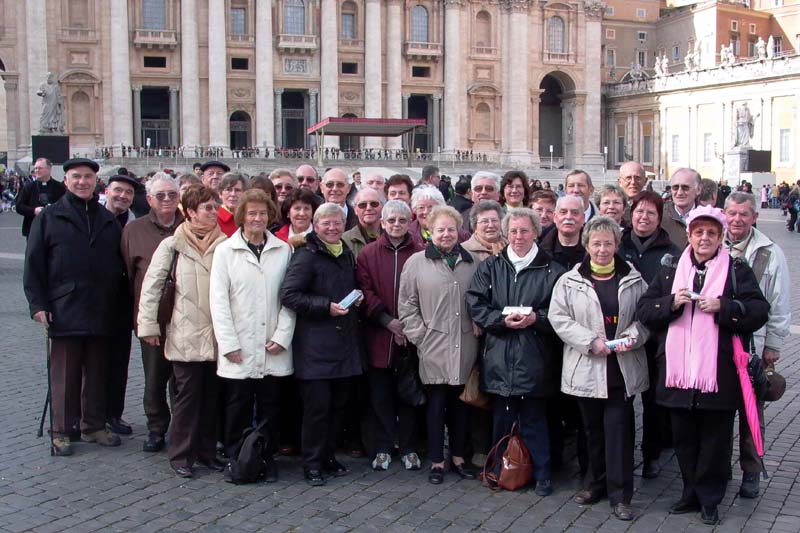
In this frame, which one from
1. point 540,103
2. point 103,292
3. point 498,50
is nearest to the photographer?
point 103,292

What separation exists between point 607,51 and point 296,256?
60.0m

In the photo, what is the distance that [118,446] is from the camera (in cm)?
682

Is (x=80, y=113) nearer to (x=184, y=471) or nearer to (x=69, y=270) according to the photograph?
(x=69, y=270)

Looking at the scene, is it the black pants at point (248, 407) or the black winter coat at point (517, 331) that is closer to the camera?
the black winter coat at point (517, 331)

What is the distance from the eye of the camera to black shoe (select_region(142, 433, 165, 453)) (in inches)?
264

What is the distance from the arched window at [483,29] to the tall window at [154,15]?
56.6ft

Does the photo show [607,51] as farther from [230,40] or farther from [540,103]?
[230,40]

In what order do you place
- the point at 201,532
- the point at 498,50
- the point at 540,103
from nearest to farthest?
1. the point at 201,532
2. the point at 498,50
3. the point at 540,103

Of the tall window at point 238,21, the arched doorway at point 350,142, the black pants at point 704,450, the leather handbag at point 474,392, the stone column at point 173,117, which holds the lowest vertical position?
the black pants at point 704,450

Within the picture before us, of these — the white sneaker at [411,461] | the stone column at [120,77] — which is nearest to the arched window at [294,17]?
the stone column at [120,77]

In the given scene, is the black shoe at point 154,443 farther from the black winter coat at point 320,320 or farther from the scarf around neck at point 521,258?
the scarf around neck at point 521,258

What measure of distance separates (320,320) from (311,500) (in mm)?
1206

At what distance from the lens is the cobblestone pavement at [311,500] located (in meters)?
5.28

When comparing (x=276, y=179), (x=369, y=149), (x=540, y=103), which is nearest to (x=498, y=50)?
(x=540, y=103)
